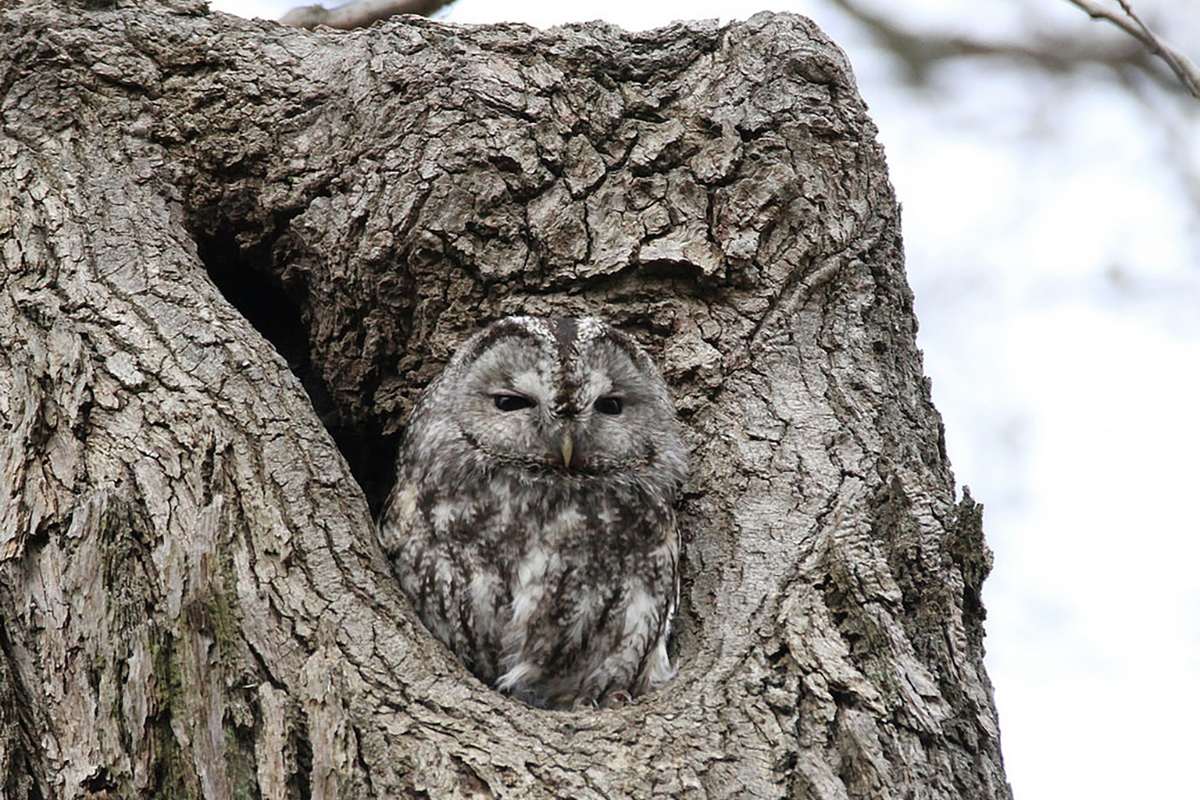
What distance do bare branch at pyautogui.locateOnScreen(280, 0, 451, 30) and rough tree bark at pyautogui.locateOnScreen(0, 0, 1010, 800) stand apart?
2.76 ft

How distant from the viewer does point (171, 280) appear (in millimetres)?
3174

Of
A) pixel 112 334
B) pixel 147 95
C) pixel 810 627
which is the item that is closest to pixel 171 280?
pixel 112 334

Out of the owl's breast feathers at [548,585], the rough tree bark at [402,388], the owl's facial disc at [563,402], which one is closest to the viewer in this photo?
the rough tree bark at [402,388]

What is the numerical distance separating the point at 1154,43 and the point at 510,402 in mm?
1719

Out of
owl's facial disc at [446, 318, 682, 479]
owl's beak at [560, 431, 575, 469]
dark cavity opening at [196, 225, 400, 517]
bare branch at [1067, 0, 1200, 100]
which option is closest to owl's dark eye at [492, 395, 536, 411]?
owl's facial disc at [446, 318, 682, 479]

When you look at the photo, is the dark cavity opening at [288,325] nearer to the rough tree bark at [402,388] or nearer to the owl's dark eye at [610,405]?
the rough tree bark at [402,388]

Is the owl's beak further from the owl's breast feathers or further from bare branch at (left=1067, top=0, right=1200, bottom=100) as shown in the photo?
bare branch at (left=1067, top=0, right=1200, bottom=100)

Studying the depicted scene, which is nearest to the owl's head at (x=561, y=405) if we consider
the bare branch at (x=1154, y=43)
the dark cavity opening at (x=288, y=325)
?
the dark cavity opening at (x=288, y=325)

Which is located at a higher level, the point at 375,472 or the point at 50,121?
the point at 50,121

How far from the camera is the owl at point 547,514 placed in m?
3.16

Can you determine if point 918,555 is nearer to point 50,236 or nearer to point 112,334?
point 112,334

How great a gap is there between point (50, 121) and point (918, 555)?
2.28m

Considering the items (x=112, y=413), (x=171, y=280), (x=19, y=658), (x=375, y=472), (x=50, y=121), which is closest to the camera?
(x=19, y=658)

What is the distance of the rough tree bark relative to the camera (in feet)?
8.29
